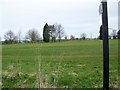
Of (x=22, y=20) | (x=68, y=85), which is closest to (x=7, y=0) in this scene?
(x=22, y=20)

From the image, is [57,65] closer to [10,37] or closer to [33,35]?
[33,35]

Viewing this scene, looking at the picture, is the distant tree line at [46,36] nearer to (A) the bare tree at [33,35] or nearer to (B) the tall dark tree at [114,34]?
(A) the bare tree at [33,35]

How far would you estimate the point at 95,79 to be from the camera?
3.07 meters

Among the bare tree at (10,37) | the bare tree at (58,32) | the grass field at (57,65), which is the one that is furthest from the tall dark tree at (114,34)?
the bare tree at (10,37)

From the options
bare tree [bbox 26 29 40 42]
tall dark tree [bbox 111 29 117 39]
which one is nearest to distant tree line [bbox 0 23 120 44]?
bare tree [bbox 26 29 40 42]

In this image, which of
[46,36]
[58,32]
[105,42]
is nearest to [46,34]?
[46,36]

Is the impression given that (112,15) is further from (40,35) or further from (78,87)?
(78,87)

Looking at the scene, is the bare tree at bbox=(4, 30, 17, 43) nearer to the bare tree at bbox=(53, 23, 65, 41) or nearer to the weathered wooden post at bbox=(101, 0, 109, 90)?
the bare tree at bbox=(53, 23, 65, 41)

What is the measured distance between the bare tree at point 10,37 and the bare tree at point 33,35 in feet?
0.55

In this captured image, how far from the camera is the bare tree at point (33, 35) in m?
2.57

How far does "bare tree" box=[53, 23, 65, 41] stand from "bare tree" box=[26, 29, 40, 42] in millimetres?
193

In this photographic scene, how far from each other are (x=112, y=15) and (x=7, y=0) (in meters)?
1.12

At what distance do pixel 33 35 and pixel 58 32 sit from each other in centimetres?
28

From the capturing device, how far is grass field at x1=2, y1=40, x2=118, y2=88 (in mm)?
2666
